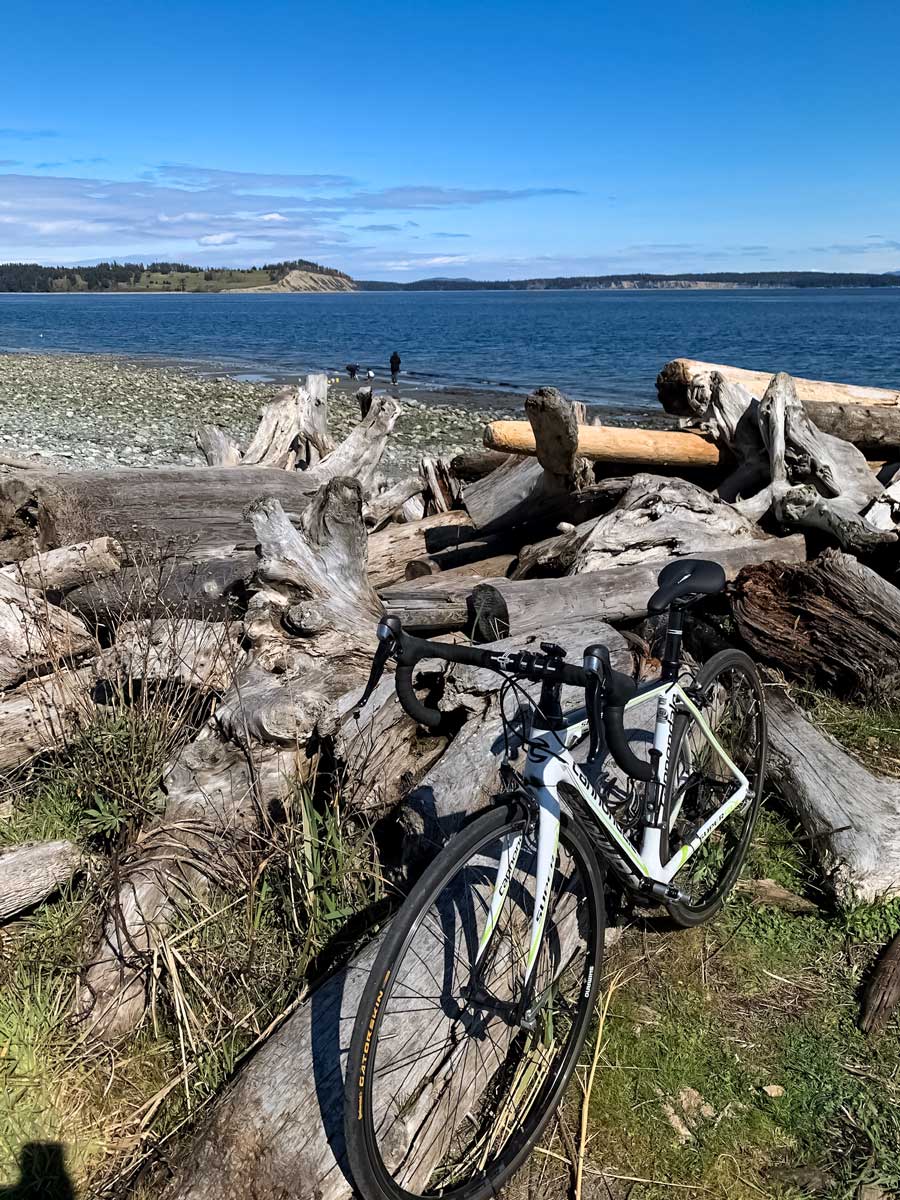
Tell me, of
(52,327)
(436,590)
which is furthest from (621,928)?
(52,327)

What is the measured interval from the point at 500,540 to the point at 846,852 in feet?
17.0

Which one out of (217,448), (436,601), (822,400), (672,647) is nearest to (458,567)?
(436,601)

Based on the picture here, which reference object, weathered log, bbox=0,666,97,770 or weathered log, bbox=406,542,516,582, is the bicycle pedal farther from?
weathered log, bbox=406,542,516,582

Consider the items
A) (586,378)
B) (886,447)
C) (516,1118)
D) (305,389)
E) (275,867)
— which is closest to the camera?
(516,1118)

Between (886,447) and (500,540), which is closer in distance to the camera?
(500,540)

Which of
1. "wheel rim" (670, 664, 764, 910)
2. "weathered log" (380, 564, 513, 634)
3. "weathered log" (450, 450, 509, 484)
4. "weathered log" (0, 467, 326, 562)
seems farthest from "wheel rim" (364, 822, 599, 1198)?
"weathered log" (450, 450, 509, 484)

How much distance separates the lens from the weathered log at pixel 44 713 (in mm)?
4711

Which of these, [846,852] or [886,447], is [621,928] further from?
[886,447]

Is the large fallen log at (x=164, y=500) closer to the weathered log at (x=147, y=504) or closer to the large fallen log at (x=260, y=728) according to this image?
the weathered log at (x=147, y=504)

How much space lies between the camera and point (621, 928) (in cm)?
410

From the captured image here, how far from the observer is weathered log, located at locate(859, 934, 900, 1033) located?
11.9ft

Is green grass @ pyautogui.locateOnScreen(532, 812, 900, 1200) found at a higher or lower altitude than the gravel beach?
higher

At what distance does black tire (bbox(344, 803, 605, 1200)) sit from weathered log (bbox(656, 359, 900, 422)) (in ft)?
25.9

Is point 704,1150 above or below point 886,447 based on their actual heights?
below
